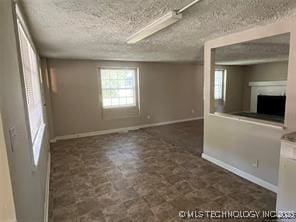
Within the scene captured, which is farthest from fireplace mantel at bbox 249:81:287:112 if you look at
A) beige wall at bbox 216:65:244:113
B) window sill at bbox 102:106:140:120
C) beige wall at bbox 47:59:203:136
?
window sill at bbox 102:106:140:120

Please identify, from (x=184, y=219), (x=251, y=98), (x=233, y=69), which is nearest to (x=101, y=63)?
(x=184, y=219)

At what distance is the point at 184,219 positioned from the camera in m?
2.11

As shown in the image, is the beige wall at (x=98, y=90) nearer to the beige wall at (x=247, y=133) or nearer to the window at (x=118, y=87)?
the window at (x=118, y=87)

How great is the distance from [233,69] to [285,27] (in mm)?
5992

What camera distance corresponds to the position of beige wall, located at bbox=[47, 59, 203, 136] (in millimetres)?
5203

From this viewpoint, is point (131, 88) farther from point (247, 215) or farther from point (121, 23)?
point (247, 215)

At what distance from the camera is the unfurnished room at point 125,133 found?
4.73 feet

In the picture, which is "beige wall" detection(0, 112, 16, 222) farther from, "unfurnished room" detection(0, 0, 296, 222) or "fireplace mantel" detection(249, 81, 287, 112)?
"fireplace mantel" detection(249, 81, 287, 112)

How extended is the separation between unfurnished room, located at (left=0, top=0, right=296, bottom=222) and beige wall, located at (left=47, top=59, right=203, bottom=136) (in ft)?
0.10

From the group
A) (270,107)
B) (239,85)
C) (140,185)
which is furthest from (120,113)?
(270,107)

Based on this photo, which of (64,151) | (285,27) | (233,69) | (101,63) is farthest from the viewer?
(233,69)

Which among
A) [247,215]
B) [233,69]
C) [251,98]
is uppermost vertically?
[233,69]

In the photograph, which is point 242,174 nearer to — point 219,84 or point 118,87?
point 118,87

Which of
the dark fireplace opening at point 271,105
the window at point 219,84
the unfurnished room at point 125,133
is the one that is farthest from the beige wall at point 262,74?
the unfurnished room at point 125,133
